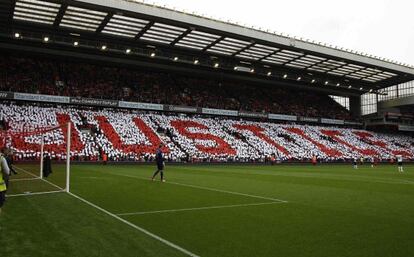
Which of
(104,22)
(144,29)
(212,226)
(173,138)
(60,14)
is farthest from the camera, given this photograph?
(173,138)

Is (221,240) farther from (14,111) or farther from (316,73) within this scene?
(316,73)

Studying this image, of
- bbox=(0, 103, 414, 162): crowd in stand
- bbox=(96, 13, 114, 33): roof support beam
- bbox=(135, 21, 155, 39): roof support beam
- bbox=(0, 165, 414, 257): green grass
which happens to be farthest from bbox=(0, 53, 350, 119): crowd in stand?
bbox=(0, 165, 414, 257): green grass

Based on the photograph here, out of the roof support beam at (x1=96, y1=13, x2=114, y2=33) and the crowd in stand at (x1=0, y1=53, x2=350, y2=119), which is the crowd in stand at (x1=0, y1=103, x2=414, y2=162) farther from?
the roof support beam at (x1=96, y1=13, x2=114, y2=33)

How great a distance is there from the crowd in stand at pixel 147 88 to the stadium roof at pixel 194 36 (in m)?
6.97

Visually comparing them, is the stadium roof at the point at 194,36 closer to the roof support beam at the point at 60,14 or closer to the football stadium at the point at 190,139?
the roof support beam at the point at 60,14

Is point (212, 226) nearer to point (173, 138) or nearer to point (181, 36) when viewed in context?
point (173, 138)

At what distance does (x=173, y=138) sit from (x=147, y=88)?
1182 cm

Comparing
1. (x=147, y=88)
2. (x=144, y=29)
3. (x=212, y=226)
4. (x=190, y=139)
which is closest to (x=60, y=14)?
(x=144, y=29)

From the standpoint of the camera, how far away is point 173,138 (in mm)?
50188

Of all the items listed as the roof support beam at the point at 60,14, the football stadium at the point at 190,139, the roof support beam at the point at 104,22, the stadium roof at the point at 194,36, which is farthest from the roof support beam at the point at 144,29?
the roof support beam at the point at 60,14

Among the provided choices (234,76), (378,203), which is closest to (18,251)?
(378,203)

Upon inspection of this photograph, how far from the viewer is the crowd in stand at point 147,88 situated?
5041cm

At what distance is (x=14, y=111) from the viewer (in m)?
43.6

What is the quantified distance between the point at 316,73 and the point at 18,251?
2482 inches
